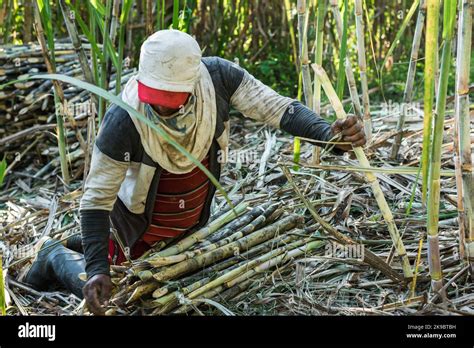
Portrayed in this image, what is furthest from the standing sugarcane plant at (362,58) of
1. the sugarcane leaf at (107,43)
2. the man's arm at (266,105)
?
the sugarcane leaf at (107,43)

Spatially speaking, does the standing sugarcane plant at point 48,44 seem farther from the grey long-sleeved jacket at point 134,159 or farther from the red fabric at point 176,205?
the red fabric at point 176,205

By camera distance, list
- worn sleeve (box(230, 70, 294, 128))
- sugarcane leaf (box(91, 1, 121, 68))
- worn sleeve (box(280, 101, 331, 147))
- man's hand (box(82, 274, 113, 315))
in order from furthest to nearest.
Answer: sugarcane leaf (box(91, 1, 121, 68)) → worn sleeve (box(230, 70, 294, 128)) → worn sleeve (box(280, 101, 331, 147)) → man's hand (box(82, 274, 113, 315))

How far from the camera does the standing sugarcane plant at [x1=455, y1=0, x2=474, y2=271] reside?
1.76 m

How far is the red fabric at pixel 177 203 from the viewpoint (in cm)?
232

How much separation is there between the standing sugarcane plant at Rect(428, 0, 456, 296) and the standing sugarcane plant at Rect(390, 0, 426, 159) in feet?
2.82

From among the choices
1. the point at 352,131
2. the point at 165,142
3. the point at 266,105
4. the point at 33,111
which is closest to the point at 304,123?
the point at 266,105

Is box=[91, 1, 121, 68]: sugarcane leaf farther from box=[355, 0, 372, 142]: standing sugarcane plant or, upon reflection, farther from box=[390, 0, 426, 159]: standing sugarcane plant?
box=[390, 0, 426, 159]: standing sugarcane plant

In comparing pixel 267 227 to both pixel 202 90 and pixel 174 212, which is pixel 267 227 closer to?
pixel 174 212

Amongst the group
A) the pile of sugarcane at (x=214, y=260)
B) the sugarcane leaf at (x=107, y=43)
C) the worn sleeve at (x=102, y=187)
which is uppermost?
the sugarcane leaf at (x=107, y=43)

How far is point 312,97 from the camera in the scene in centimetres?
268

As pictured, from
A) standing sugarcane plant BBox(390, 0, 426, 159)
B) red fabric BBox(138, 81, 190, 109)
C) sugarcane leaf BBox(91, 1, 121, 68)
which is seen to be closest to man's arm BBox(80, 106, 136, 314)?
red fabric BBox(138, 81, 190, 109)

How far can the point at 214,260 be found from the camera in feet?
7.36

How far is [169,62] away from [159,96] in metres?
0.09
